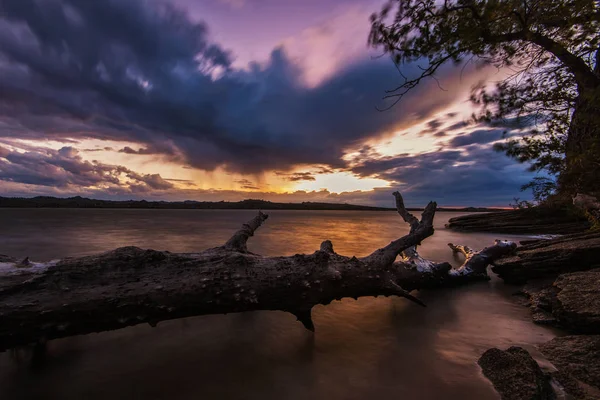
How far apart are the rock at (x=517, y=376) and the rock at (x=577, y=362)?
19cm

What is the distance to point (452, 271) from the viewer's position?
6.43m

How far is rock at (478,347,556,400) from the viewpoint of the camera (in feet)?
7.78

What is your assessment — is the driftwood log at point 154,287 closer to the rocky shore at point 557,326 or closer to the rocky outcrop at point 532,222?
the rocky shore at point 557,326

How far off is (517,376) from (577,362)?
88 cm

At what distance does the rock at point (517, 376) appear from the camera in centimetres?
237

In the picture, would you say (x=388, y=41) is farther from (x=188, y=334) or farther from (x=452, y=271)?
(x=188, y=334)

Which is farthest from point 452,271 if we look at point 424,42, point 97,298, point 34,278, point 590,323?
point 34,278

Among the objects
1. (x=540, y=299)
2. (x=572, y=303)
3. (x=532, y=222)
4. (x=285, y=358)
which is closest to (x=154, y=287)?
(x=285, y=358)

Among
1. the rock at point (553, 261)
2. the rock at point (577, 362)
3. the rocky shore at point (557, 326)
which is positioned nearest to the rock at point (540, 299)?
the rocky shore at point (557, 326)

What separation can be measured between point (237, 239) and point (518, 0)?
5.31 metres

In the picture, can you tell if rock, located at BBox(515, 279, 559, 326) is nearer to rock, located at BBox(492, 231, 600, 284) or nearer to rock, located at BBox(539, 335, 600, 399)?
rock, located at BBox(492, 231, 600, 284)

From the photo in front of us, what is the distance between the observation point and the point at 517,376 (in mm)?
2543

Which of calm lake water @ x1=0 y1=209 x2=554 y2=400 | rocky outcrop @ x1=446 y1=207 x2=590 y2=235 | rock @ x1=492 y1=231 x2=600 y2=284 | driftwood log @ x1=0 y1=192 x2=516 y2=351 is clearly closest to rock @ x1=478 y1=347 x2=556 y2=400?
calm lake water @ x1=0 y1=209 x2=554 y2=400

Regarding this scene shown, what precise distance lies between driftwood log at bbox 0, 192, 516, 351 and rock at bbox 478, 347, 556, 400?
1.54 metres
